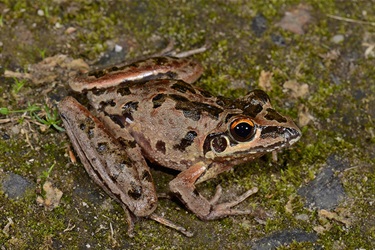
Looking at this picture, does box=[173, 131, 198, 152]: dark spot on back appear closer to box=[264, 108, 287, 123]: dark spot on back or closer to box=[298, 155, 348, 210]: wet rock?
box=[264, 108, 287, 123]: dark spot on back

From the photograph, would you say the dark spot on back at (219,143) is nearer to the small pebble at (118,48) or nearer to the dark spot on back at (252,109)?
the dark spot on back at (252,109)

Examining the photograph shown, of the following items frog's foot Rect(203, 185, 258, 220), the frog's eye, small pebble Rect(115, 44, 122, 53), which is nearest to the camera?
the frog's eye

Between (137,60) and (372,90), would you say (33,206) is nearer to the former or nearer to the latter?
(137,60)

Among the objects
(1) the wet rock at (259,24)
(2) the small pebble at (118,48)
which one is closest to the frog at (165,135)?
(2) the small pebble at (118,48)

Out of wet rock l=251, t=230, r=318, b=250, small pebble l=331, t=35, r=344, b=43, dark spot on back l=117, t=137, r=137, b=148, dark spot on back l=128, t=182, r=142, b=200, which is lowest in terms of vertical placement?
wet rock l=251, t=230, r=318, b=250

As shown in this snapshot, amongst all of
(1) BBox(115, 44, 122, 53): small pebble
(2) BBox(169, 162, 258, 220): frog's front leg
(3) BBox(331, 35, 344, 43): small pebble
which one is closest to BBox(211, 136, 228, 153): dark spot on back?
(2) BBox(169, 162, 258, 220): frog's front leg

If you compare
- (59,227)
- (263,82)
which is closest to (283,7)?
(263,82)

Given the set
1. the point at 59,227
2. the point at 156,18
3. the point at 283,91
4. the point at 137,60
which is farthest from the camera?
the point at 156,18

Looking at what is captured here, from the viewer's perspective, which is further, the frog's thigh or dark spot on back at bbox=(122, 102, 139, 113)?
dark spot on back at bbox=(122, 102, 139, 113)
